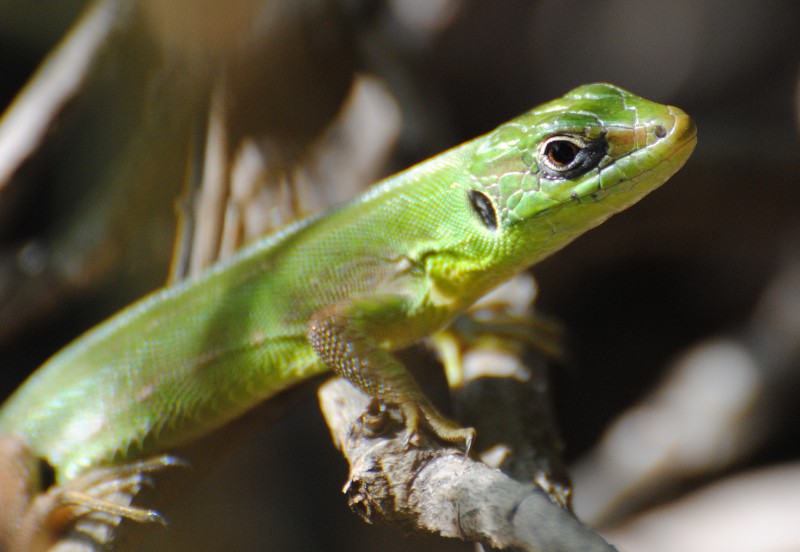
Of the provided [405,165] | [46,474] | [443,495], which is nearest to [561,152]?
[443,495]

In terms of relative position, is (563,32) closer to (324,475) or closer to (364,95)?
(364,95)

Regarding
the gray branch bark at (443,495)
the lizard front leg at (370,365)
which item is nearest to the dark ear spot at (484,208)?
the lizard front leg at (370,365)

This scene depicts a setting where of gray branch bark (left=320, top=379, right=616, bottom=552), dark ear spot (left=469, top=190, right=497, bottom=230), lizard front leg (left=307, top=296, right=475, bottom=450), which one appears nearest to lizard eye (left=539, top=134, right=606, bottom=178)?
dark ear spot (left=469, top=190, right=497, bottom=230)

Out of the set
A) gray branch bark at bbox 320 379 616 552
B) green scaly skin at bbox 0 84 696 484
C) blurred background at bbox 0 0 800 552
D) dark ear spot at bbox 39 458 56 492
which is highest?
blurred background at bbox 0 0 800 552

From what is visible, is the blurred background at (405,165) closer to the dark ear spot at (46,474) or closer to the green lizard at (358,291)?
the green lizard at (358,291)

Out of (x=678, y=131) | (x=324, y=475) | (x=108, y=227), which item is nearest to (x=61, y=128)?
(x=108, y=227)

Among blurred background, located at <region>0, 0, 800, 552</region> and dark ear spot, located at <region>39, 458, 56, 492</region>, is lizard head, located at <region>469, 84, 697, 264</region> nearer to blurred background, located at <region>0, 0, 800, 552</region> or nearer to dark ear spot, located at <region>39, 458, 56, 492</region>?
blurred background, located at <region>0, 0, 800, 552</region>

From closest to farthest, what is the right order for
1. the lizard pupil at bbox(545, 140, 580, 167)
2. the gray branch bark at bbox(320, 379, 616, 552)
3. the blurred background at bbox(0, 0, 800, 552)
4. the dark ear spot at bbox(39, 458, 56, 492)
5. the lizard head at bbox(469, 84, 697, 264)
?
the gray branch bark at bbox(320, 379, 616, 552), the lizard head at bbox(469, 84, 697, 264), the lizard pupil at bbox(545, 140, 580, 167), the dark ear spot at bbox(39, 458, 56, 492), the blurred background at bbox(0, 0, 800, 552)
